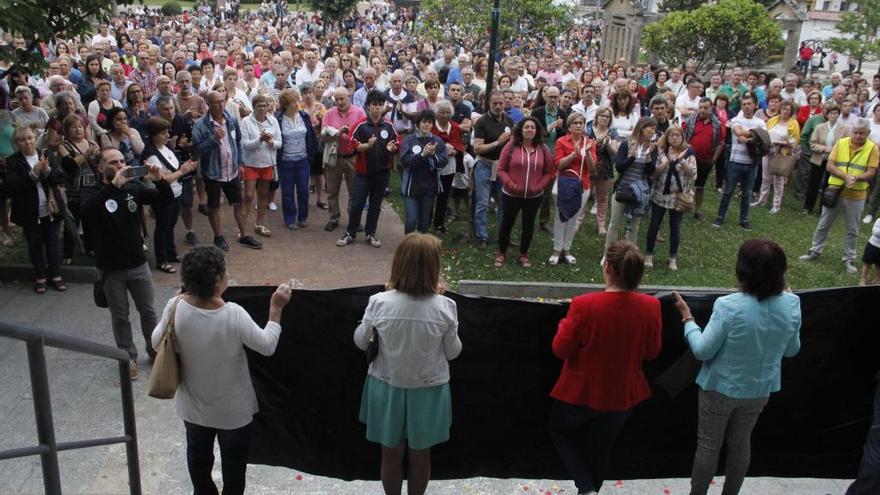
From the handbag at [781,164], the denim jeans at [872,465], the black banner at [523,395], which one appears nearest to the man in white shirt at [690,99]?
the handbag at [781,164]

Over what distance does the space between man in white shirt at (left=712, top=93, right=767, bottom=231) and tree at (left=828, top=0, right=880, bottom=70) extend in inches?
967

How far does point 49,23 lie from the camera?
27.4 feet

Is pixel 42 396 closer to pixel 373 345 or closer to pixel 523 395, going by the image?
pixel 373 345

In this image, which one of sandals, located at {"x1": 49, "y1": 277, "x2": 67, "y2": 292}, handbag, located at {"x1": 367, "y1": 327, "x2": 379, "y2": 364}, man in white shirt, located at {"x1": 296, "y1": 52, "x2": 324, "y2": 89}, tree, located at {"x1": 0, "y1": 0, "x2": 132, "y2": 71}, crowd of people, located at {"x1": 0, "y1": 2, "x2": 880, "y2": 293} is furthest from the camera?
man in white shirt, located at {"x1": 296, "y1": 52, "x2": 324, "y2": 89}

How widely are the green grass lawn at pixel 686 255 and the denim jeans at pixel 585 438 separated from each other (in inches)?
170

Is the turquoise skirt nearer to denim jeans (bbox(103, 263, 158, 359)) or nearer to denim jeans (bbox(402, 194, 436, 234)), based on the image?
denim jeans (bbox(103, 263, 158, 359))

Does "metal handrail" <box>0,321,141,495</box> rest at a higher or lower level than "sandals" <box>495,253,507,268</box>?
higher

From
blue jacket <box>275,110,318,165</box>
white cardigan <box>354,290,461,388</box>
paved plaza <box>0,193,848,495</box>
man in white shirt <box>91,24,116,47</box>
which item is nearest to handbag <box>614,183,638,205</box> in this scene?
blue jacket <box>275,110,318,165</box>

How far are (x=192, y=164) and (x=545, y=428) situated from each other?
206 inches

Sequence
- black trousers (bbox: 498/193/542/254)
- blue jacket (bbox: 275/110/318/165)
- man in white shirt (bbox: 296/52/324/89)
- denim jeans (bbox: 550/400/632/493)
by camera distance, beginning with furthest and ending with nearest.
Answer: man in white shirt (bbox: 296/52/324/89), blue jacket (bbox: 275/110/318/165), black trousers (bbox: 498/193/542/254), denim jeans (bbox: 550/400/632/493)

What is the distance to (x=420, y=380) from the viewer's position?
422cm

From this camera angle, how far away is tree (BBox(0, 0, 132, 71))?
7428 mm

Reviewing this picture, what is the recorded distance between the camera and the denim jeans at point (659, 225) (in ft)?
31.0

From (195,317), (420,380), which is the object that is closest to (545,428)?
(420,380)
